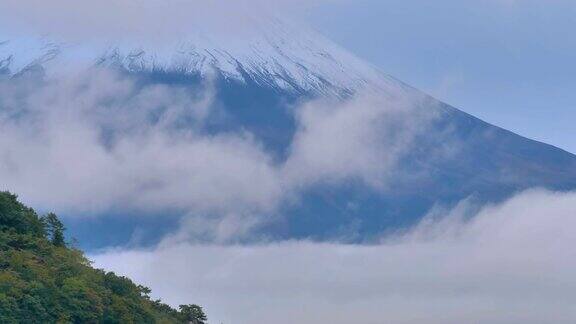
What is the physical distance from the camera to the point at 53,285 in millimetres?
63000

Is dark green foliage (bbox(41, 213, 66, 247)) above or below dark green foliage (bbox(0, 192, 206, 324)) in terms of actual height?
above

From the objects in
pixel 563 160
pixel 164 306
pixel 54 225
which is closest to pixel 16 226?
pixel 54 225

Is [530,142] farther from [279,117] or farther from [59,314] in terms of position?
[59,314]

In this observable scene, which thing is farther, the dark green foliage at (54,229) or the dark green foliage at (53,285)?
the dark green foliage at (54,229)

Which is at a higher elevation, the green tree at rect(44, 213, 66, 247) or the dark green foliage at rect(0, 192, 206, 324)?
the green tree at rect(44, 213, 66, 247)

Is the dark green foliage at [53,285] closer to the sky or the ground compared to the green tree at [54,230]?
closer to the ground

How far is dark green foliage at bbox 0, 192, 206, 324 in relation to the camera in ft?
198

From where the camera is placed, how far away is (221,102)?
182250 millimetres

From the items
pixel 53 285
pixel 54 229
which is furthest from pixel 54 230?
pixel 53 285

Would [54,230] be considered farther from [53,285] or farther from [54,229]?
[53,285]

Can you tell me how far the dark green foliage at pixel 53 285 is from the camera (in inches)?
2373

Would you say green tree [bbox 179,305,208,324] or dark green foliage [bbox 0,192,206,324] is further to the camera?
green tree [bbox 179,305,208,324]

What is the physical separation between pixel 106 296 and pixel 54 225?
10027 millimetres

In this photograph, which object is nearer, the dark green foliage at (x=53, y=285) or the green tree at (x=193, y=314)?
the dark green foliage at (x=53, y=285)
